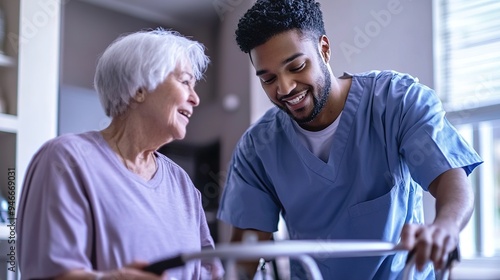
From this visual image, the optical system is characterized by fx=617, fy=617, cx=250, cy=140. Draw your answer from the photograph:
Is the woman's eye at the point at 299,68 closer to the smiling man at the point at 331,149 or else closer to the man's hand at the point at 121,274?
the smiling man at the point at 331,149

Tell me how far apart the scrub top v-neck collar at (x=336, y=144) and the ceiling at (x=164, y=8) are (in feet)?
7.36

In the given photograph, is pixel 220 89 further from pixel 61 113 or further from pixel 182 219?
pixel 182 219

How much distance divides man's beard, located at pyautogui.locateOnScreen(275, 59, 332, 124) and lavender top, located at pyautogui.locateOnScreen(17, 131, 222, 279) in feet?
1.23

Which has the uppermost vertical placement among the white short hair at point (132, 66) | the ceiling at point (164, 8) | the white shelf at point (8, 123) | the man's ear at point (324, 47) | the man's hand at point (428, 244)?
the ceiling at point (164, 8)

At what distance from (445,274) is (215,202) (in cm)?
265

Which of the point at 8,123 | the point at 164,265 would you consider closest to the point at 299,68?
the point at 164,265

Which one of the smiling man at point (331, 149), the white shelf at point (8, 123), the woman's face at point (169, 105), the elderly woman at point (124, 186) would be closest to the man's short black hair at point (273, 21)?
the smiling man at point (331, 149)

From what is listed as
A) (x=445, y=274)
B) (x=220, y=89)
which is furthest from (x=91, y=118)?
(x=445, y=274)

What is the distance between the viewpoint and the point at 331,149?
5.03ft

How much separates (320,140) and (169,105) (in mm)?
433

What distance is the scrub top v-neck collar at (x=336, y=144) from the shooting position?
59.7 inches

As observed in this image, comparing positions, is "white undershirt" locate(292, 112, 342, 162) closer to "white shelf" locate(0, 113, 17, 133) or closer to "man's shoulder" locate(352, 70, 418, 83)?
"man's shoulder" locate(352, 70, 418, 83)

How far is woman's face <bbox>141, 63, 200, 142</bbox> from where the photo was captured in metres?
1.34

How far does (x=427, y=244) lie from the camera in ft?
3.31
